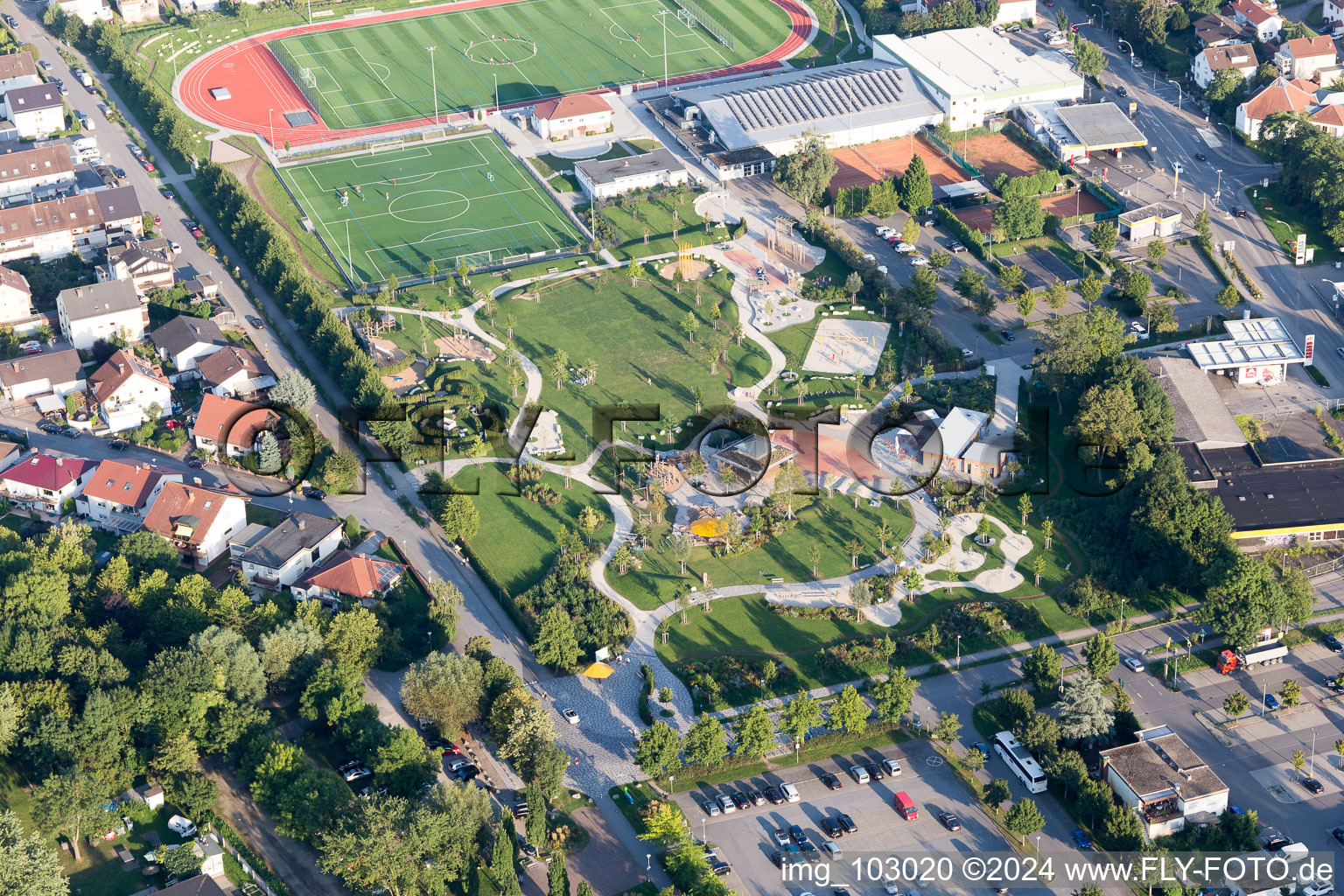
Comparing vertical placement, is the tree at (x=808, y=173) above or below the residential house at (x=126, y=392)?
above

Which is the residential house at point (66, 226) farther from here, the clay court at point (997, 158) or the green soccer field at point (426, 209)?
the clay court at point (997, 158)

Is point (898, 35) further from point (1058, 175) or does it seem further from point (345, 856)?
point (345, 856)

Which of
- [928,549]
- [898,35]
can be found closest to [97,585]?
[928,549]

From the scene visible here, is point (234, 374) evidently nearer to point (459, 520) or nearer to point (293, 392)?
point (293, 392)

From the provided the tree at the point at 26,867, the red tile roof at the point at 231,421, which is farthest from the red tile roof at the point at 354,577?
the tree at the point at 26,867

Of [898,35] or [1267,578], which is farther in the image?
[898,35]

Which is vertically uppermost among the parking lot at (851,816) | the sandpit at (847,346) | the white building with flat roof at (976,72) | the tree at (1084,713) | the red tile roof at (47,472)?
the white building with flat roof at (976,72)
